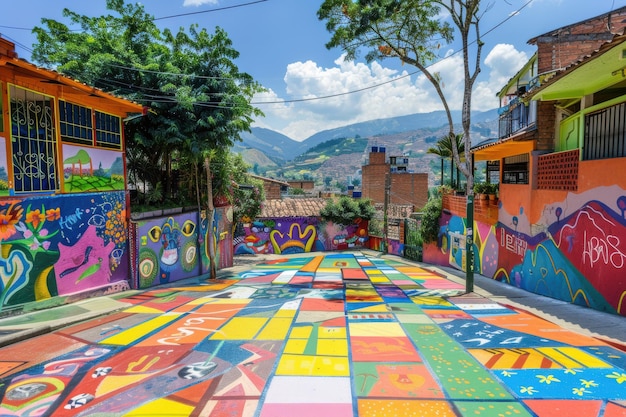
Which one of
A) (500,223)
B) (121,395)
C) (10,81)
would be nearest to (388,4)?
(500,223)

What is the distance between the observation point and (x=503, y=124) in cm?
1758

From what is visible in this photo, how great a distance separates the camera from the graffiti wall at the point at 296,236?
25500 millimetres

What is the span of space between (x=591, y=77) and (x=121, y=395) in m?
10.5

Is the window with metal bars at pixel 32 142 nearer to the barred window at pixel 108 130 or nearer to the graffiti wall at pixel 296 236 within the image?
the barred window at pixel 108 130

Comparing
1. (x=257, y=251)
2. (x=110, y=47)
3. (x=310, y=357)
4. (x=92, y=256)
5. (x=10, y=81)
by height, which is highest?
(x=110, y=47)

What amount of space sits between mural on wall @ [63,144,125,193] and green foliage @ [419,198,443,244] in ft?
46.7

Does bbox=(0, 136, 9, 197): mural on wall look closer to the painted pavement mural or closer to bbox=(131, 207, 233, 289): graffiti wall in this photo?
the painted pavement mural

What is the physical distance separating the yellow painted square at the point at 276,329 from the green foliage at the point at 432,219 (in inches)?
513

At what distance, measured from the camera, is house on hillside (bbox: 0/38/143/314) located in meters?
7.85

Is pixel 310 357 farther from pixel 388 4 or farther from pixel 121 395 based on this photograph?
pixel 388 4

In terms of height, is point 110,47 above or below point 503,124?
above

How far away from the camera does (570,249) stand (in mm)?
8695

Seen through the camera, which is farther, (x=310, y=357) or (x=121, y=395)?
(x=310, y=357)

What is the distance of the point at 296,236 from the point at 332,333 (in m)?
19.4
